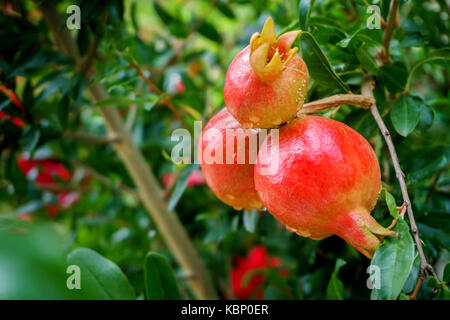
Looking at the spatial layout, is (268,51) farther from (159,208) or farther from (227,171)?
(159,208)

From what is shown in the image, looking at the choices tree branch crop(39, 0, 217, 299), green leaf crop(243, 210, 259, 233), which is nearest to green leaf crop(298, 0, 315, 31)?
green leaf crop(243, 210, 259, 233)

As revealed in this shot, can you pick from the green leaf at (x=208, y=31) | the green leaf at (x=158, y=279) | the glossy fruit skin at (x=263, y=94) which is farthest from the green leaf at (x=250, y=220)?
the green leaf at (x=208, y=31)

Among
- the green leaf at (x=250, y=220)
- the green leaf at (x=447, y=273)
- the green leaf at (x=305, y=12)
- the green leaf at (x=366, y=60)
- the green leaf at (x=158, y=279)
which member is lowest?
the green leaf at (x=158, y=279)

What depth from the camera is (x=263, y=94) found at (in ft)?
1.12

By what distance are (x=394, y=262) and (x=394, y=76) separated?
253 mm

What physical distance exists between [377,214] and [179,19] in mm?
661

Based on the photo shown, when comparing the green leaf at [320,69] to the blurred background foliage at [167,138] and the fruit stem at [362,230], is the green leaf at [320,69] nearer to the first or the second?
the blurred background foliage at [167,138]

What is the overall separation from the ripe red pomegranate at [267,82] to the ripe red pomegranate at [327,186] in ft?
0.10

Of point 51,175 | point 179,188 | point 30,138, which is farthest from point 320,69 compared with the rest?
point 51,175

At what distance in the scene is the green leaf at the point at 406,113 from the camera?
436 millimetres

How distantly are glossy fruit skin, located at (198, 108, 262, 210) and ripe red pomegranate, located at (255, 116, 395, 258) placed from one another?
5cm

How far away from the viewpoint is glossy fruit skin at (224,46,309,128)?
34 cm

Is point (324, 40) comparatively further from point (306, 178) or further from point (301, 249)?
point (301, 249)

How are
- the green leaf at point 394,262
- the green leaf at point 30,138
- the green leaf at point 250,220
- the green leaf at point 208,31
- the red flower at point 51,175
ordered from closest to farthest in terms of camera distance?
the green leaf at point 394,262
the green leaf at point 250,220
the green leaf at point 30,138
the green leaf at point 208,31
the red flower at point 51,175
